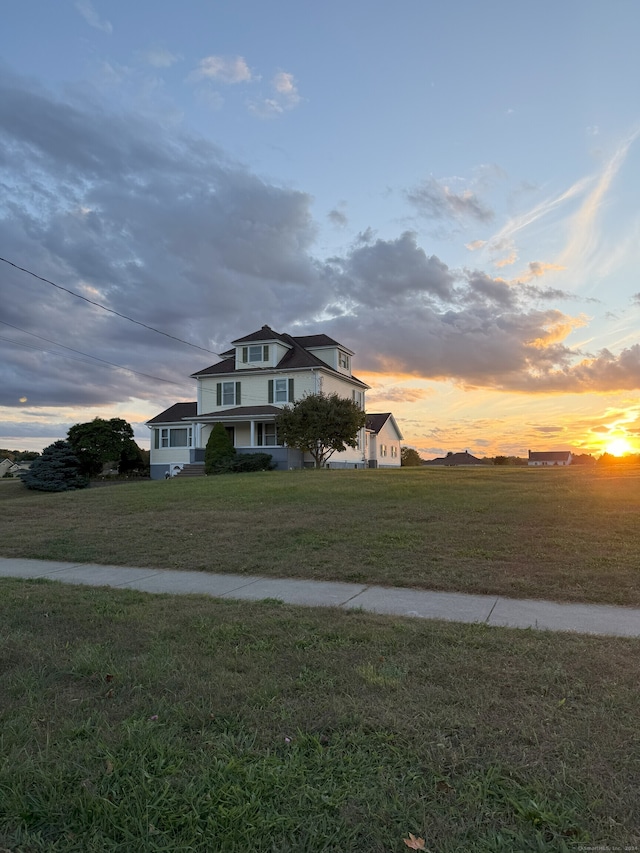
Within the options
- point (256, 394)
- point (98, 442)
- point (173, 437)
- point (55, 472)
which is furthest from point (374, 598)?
point (173, 437)

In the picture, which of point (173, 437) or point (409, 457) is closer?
point (173, 437)

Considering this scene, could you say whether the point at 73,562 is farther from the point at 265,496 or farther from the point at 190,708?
the point at 190,708

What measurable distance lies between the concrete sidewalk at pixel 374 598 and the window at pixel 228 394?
23778mm

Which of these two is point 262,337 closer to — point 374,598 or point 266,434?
point 266,434

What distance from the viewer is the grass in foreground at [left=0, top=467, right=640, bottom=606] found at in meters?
7.71

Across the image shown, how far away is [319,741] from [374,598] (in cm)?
374

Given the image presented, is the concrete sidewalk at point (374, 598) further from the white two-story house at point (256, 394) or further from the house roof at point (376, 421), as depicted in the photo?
the house roof at point (376, 421)

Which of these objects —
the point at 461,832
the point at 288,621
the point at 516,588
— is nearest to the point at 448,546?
the point at 516,588

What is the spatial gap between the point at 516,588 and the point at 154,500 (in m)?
11.3

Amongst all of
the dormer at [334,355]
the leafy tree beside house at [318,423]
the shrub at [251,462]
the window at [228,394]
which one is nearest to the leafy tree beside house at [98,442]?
the window at [228,394]

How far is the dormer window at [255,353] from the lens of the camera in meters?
32.4

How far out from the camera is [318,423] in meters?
26.8

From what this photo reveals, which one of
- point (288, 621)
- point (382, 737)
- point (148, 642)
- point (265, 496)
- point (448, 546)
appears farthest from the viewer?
point (265, 496)

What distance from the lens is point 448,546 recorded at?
358 inches
